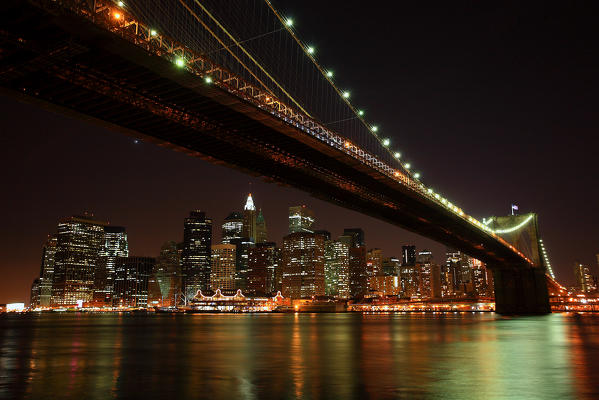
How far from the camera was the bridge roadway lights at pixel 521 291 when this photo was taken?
229ft

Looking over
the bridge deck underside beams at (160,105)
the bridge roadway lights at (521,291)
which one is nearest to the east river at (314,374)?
the bridge deck underside beams at (160,105)

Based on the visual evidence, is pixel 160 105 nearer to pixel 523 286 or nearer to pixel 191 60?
pixel 191 60

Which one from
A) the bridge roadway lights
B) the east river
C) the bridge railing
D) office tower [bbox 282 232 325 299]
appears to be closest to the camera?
the east river

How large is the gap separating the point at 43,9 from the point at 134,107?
8.10 metres

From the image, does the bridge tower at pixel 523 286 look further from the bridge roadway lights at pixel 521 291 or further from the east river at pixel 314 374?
the east river at pixel 314 374

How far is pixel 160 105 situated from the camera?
82.3 feet

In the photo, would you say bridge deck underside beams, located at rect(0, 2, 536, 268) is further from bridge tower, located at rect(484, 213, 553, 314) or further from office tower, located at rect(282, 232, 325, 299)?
office tower, located at rect(282, 232, 325, 299)

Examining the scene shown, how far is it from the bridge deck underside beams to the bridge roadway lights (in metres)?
36.4

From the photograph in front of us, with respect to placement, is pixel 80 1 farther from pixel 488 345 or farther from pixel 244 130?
pixel 488 345

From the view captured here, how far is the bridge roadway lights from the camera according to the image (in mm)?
69838

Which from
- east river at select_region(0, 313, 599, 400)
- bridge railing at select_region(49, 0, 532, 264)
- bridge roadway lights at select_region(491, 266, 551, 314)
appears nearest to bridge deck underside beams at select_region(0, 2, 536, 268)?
bridge railing at select_region(49, 0, 532, 264)

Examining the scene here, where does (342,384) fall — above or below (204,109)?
below

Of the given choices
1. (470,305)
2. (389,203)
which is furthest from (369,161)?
Result: (470,305)

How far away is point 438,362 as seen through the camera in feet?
48.2
